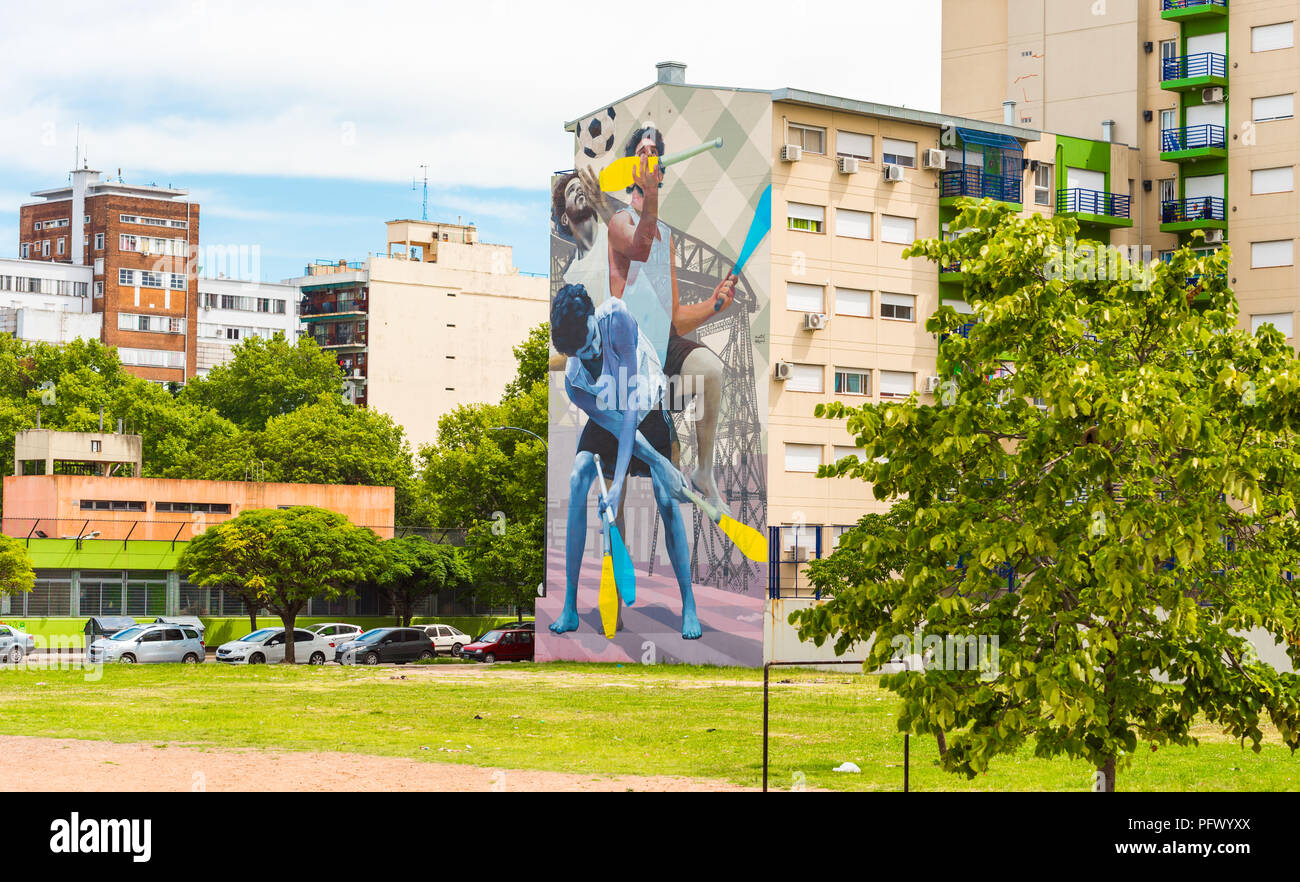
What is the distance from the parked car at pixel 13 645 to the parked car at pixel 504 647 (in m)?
15.3

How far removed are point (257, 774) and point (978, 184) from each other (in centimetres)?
4141

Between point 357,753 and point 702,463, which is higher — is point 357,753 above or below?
below

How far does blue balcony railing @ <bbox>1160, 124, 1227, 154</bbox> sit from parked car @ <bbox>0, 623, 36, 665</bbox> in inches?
1751

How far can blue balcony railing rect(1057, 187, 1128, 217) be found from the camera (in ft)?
194

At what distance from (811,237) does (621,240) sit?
679 cm

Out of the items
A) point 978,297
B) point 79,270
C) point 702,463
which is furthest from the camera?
point 79,270

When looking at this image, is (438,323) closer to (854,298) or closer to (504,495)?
(504,495)

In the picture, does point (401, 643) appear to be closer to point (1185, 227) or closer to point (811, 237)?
point (811, 237)

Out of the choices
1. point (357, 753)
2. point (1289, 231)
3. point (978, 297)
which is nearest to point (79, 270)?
point (1289, 231)

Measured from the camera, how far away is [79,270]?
415 feet

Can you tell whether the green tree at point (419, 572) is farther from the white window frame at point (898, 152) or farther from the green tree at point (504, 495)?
the white window frame at point (898, 152)

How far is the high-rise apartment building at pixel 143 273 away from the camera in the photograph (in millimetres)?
123750

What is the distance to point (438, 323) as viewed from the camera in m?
118

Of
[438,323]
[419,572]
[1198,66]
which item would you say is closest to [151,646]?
[419,572]
